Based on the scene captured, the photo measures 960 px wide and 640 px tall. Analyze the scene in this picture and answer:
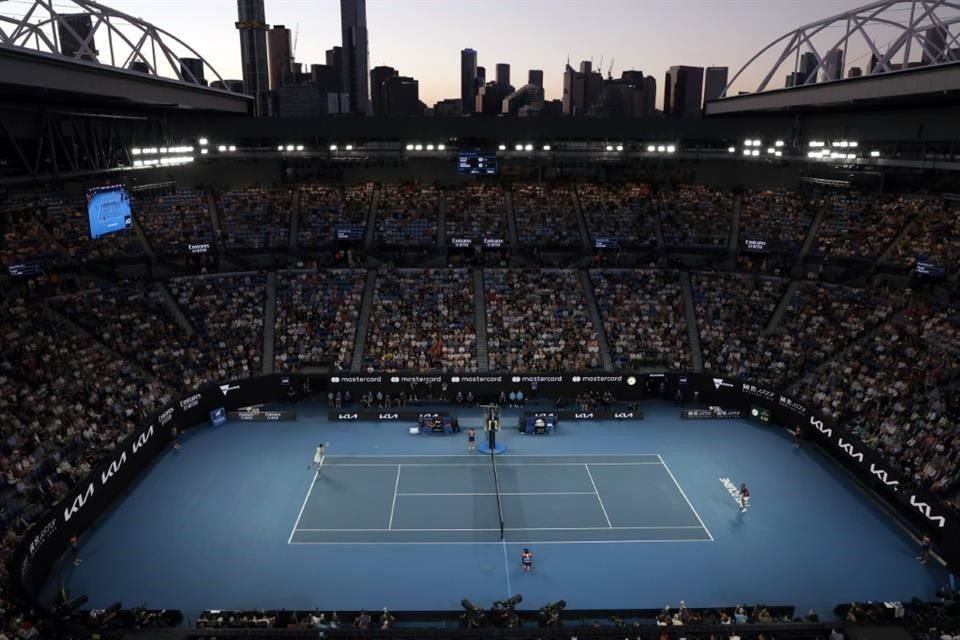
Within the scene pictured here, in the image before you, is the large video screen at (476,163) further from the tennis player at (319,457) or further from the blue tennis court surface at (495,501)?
the tennis player at (319,457)

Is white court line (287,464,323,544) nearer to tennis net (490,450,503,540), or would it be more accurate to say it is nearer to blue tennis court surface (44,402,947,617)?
blue tennis court surface (44,402,947,617)

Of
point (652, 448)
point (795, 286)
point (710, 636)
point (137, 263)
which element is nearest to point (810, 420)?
point (652, 448)

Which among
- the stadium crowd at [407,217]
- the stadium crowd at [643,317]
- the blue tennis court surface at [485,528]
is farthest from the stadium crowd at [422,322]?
the stadium crowd at [643,317]

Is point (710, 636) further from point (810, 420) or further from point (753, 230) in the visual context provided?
point (753, 230)

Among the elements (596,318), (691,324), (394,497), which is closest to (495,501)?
(394,497)

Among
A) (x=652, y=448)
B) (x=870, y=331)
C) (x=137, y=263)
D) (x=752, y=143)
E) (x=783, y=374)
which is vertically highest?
(x=752, y=143)

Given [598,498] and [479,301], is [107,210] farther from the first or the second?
[598,498]
